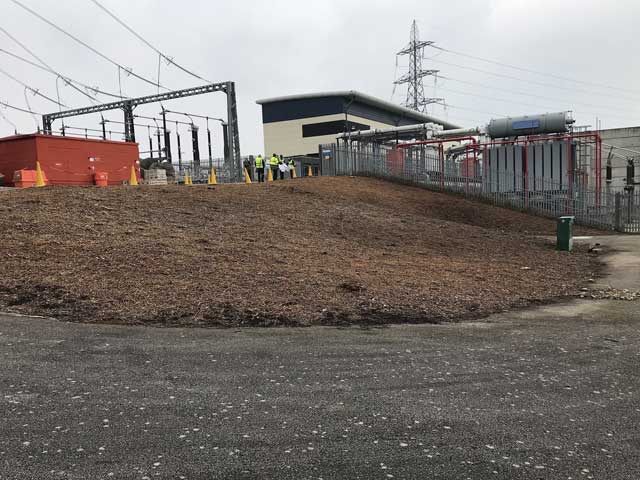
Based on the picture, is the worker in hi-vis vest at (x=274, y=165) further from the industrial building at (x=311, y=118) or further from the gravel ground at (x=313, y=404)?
the industrial building at (x=311, y=118)

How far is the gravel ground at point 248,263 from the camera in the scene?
6.79m

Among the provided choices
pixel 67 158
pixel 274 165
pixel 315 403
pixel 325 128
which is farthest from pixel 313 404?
pixel 325 128

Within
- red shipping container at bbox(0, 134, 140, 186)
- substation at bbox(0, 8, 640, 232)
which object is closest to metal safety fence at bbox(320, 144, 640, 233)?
substation at bbox(0, 8, 640, 232)

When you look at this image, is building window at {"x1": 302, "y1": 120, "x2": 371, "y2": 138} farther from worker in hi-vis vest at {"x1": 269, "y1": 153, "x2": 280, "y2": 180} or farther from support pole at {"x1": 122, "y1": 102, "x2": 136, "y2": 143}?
worker in hi-vis vest at {"x1": 269, "y1": 153, "x2": 280, "y2": 180}

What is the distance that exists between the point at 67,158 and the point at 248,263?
16.1 m

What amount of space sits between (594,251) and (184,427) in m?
12.8

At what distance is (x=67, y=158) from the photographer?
2148 centimetres

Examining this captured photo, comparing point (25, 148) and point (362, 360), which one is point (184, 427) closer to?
point (362, 360)

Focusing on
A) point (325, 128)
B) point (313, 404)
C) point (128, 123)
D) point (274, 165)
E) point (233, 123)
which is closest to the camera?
point (313, 404)

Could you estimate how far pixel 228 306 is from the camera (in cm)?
679

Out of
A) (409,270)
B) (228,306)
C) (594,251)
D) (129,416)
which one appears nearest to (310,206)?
(409,270)

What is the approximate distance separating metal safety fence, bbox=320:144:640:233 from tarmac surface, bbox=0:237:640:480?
15.4 m

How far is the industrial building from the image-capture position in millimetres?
57406

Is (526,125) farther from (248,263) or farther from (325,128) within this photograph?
(325,128)
